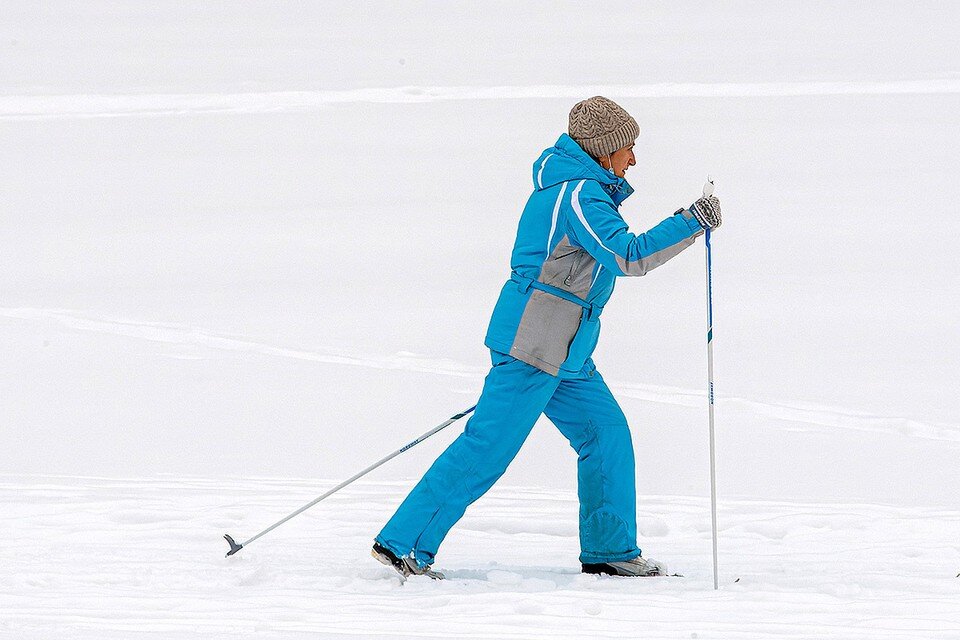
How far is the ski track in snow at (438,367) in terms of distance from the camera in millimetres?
7224

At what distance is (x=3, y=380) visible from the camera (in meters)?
8.07

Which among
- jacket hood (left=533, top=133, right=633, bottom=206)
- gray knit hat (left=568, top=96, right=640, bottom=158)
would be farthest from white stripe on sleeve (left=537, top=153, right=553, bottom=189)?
gray knit hat (left=568, top=96, right=640, bottom=158)

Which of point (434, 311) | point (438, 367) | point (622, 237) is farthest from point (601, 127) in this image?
point (434, 311)

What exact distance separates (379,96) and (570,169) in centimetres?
1030

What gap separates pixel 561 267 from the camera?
436 centimetres

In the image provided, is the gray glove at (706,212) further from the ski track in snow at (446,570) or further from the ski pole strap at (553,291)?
the ski track in snow at (446,570)

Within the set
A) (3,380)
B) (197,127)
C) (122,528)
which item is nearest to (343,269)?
(3,380)

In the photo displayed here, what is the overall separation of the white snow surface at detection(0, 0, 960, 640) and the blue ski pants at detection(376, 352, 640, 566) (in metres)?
0.18

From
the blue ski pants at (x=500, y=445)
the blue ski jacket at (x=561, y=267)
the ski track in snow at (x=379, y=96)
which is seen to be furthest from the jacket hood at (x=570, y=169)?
the ski track in snow at (x=379, y=96)

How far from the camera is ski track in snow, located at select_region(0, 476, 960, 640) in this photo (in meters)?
3.91

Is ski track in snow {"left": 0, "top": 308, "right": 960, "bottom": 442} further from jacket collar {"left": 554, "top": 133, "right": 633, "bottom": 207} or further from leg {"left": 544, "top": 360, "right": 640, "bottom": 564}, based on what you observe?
jacket collar {"left": 554, "top": 133, "right": 633, "bottom": 207}

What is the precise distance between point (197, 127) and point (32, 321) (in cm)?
492

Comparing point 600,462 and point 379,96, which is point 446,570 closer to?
point 600,462

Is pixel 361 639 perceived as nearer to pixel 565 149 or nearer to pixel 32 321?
pixel 565 149
